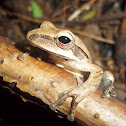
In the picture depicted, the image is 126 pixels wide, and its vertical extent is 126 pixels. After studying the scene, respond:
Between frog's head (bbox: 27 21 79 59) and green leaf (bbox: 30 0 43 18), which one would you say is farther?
green leaf (bbox: 30 0 43 18)

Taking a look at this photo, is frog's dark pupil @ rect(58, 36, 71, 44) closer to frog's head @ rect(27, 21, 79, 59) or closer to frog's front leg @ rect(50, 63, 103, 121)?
frog's head @ rect(27, 21, 79, 59)

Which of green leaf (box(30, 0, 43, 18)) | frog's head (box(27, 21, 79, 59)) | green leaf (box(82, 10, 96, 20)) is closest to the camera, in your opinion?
frog's head (box(27, 21, 79, 59))

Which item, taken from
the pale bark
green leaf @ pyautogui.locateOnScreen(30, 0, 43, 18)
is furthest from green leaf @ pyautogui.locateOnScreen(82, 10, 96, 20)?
the pale bark

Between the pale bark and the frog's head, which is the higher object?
the frog's head

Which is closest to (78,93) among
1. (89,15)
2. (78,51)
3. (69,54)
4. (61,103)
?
(61,103)

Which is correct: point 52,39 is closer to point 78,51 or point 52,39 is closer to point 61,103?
point 78,51

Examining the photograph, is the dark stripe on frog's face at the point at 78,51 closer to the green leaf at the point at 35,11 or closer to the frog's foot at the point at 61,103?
the frog's foot at the point at 61,103
